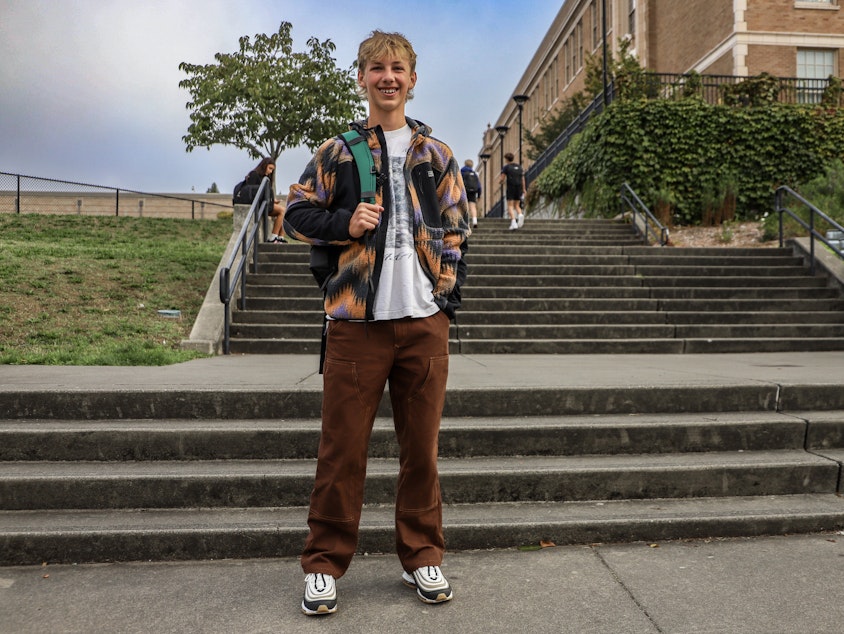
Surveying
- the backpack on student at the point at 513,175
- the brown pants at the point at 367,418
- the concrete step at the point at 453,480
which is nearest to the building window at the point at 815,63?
the backpack on student at the point at 513,175

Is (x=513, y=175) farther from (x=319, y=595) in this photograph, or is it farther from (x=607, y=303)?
(x=319, y=595)

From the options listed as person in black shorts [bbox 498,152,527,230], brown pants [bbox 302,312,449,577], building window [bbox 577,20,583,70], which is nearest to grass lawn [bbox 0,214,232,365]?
brown pants [bbox 302,312,449,577]

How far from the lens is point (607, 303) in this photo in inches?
372

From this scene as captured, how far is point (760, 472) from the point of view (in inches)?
152

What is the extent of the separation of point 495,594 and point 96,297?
8.13 metres

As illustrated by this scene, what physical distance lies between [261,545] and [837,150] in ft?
62.5

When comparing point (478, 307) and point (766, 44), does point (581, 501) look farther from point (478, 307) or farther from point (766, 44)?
point (766, 44)

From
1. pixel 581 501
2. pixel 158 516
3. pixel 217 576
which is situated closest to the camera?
pixel 217 576

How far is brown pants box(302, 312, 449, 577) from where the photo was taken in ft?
8.79

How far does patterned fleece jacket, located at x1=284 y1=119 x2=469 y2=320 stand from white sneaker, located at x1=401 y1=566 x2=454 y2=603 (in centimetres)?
100

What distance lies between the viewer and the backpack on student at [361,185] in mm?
2707

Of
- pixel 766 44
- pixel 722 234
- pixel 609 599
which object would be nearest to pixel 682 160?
pixel 722 234

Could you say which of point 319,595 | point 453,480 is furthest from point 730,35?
point 319,595

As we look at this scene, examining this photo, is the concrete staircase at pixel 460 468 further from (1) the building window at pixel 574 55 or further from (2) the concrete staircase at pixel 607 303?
(1) the building window at pixel 574 55
